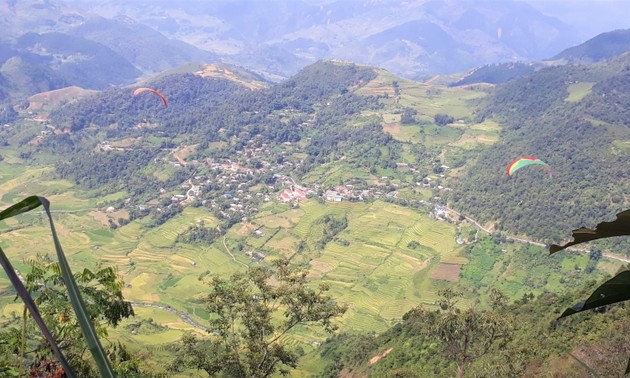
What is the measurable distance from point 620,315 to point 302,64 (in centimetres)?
19391

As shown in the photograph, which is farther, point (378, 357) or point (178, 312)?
point (178, 312)

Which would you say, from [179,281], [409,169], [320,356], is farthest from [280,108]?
[320,356]

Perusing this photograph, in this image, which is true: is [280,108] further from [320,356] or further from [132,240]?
[320,356]

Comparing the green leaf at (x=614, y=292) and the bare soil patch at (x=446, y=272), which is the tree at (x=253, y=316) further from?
the bare soil patch at (x=446, y=272)

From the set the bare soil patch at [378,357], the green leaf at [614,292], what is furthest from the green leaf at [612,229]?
the bare soil patch at [378,357]

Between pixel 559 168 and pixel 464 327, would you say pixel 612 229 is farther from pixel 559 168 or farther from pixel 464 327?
pixel 559 168

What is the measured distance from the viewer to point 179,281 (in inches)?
1292

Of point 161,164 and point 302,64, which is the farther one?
point 302,64

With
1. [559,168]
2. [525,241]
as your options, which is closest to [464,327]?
[525,241]

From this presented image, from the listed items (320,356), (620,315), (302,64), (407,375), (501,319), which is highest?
(501,319)

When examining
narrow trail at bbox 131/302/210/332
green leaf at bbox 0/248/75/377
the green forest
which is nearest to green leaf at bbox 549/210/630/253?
green leaf at bbox 0/248/75/377

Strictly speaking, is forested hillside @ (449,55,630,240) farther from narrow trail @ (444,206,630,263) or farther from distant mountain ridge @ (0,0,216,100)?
distant mountain ridge @ (0,0,216,100)

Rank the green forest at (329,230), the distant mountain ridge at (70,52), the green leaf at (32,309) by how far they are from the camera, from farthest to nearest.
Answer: the distant mountain ridge at (70,52) → the green forest at (329,230) → the green leaf at (32,309)

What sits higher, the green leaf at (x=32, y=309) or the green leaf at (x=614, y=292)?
the green leaf at (x=32, y=309)
